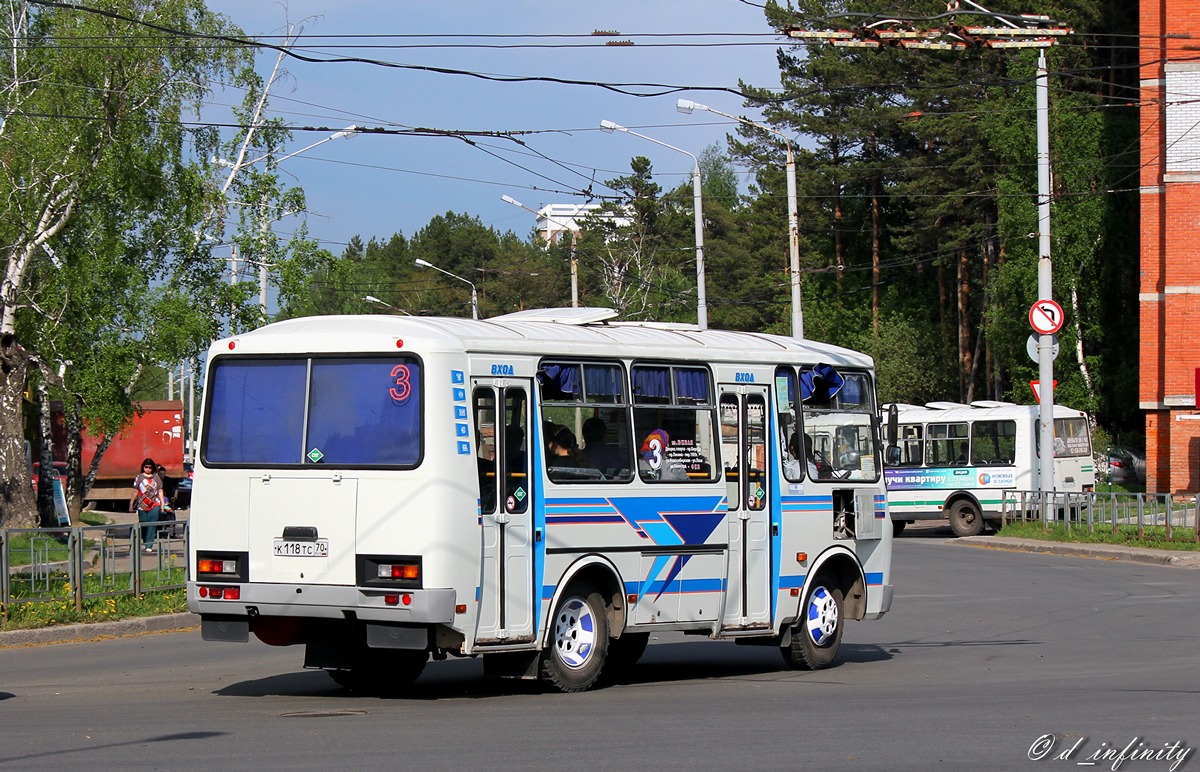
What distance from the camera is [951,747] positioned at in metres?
9.05

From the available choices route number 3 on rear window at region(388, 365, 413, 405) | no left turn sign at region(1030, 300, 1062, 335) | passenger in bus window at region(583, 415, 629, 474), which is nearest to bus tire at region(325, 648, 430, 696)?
passenger in bus window at region(583, 415, 629, 474)

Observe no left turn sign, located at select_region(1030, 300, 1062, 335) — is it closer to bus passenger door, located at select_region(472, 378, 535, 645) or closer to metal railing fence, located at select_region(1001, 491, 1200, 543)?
metal railing fence, located at select_region(1001, 491, 1200, 543)

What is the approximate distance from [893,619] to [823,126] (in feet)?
154

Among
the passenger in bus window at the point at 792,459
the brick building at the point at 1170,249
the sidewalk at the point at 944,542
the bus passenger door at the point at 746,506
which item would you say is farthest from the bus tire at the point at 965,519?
the bus passenger door at the point at 746,506

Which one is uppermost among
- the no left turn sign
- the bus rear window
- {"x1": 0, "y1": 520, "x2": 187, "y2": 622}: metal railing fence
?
the no left turn sign

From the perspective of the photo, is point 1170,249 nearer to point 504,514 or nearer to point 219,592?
point 504,514

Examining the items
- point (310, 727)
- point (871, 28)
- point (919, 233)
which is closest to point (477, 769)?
point (310, 727)

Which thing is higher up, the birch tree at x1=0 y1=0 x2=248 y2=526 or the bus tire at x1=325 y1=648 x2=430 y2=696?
the birch tree at x1=0 y1=0 x2=248 y2=526

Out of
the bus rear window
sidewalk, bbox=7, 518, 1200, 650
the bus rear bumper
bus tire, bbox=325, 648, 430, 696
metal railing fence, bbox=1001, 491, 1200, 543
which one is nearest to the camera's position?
the bus rear bumper

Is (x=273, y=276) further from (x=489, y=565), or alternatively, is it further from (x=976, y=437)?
(x=489, y=565)

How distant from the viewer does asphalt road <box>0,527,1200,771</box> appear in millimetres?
8711

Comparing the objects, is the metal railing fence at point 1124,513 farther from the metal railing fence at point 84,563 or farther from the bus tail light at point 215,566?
the bus tail light at point 215,566

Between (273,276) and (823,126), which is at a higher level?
(823,126)

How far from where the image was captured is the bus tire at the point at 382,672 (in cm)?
1212
